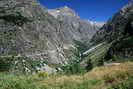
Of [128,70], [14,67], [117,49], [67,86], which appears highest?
[128,70]

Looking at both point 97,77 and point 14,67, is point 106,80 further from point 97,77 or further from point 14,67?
point 14,67

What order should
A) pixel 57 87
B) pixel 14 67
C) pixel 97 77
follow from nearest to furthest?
1. pixel 57 87
2. pixel 97 77
3. pixel 14 67

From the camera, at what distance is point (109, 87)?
416 inches

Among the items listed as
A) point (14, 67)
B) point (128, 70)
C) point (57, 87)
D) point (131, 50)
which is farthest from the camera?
point (14, 67)

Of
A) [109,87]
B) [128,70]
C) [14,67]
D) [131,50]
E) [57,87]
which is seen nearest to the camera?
[109,87]

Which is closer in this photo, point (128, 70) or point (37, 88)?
point (37, 88)

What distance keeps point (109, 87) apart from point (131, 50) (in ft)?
558

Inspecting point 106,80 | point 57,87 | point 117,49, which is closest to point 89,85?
point 106,80

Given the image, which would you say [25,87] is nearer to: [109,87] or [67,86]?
[67,86]

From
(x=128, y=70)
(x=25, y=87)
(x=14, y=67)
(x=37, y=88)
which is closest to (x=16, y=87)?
(x=25, y=87)

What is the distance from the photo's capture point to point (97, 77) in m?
13.1

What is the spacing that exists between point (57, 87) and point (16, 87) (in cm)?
246

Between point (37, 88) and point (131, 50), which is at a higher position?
point (37, 88)

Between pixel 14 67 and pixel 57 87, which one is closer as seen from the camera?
pixel 57 87
